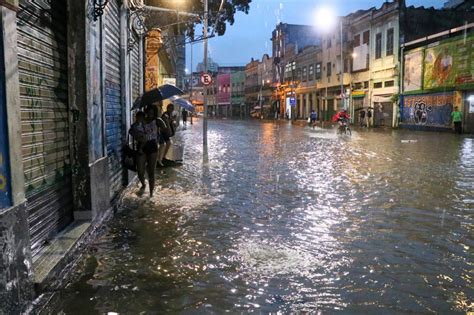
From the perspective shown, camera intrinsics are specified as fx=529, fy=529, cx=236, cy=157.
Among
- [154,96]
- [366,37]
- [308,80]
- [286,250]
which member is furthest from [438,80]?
[286,250]

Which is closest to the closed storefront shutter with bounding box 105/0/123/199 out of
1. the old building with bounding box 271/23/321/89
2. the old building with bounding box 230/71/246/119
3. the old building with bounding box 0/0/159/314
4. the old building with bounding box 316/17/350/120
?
the old building with bounding box 0/0/159/314

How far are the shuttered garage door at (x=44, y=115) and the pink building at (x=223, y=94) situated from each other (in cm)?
10148

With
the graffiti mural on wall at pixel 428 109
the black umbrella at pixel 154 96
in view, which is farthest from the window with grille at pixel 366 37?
the black umbrella at pixel 154 96

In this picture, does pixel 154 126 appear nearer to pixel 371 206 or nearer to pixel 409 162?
pixel 371 206

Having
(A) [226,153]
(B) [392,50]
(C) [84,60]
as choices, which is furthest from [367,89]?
(C) [84,60]

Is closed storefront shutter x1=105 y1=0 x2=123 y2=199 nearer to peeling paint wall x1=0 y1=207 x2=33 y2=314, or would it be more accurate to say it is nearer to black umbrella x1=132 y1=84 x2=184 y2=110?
black umbrella x1=132 y1=84 x2=184 y2=110

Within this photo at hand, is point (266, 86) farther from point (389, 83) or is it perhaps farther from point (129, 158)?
point (129, 158)

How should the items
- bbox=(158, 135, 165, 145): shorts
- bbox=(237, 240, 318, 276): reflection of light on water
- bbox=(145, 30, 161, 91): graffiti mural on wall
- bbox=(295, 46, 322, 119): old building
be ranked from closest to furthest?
1. bbox=(237, 240, 318, 276): reflection of light on water
2. bbox=(158, 135, 165, 145): shorts
3. bbox=(145, 30, 161, 91): graffiti mural on wall
4. bbox=(295, 46, 322, 119): old building

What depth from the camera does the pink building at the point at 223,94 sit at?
4250 inches

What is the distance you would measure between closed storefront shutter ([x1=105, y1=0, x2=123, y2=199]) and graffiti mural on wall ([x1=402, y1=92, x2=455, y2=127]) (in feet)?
89.0

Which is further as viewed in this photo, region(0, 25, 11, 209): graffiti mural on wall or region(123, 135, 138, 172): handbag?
region(123, 135, 138, 172): handbag

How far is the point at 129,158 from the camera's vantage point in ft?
32.3

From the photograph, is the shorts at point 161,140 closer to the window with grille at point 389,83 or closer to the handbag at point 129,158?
the handbag at point 129,158

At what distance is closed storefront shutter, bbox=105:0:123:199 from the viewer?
336 inches
